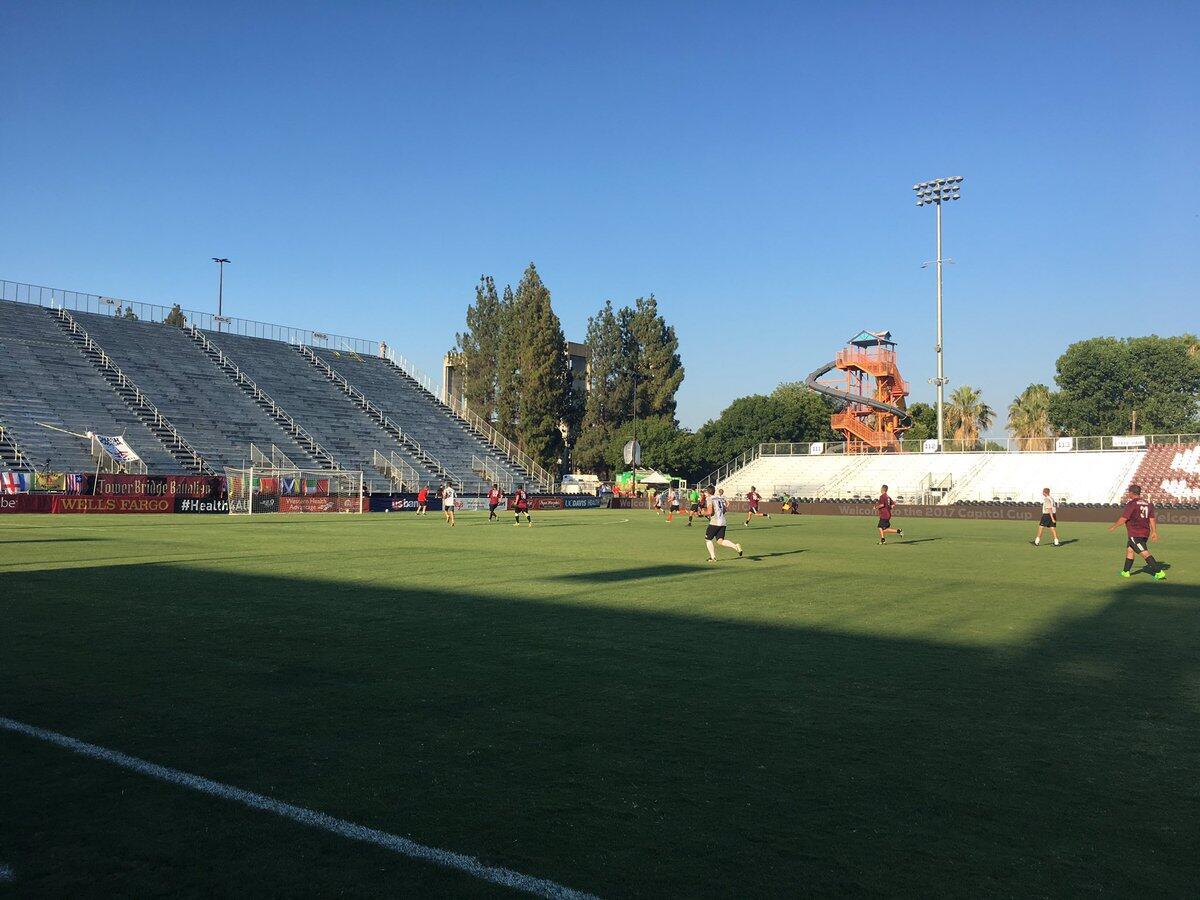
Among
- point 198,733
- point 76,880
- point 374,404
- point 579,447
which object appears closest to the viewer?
point 76,880

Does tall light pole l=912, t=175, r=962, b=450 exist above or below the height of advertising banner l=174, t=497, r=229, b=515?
above

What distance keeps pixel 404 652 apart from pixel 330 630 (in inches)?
66.5

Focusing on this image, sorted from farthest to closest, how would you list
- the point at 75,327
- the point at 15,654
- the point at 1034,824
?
1. the point at 75,327
2. the point at 15,654
3. the point at 1034,824

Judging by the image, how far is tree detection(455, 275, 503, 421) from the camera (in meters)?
81.0

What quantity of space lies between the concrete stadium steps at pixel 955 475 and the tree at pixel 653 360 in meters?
14.0

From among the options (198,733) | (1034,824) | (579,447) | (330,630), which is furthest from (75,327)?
(1034,824)

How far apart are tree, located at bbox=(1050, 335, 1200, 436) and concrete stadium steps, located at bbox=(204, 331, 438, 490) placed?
6321 cm

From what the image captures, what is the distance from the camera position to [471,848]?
4.44 m

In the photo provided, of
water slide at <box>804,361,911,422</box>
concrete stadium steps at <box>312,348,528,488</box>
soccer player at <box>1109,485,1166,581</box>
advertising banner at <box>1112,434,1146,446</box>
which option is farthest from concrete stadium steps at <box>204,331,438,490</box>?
advertising banner at <box>1112,434,1146,446</box>

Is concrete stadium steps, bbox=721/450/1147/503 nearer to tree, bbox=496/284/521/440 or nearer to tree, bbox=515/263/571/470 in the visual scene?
tree, bbox=515/263/571/470

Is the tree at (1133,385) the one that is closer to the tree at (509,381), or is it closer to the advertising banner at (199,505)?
the tree at (509,381)

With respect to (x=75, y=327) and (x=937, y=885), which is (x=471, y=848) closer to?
Answer: (x=937, y=885)

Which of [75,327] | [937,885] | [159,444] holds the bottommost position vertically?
[937,885]

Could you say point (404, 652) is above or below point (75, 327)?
below
